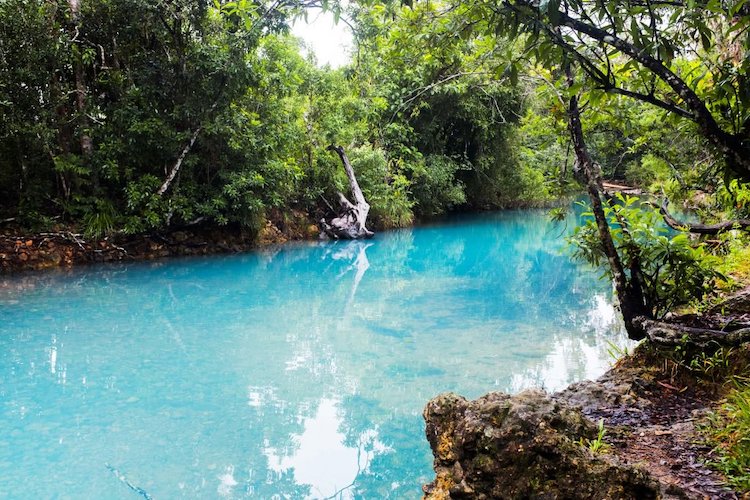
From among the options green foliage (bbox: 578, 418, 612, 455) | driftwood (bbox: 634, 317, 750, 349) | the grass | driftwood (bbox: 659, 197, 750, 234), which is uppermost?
driftwood (bbox: 659, 197, 750, 234)

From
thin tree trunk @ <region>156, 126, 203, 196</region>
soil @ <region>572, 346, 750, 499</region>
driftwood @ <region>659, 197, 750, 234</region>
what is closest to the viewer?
soil @ <region>572, 346, 750, 499</region>

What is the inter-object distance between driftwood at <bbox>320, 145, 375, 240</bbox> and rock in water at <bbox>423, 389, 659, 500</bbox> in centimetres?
1356

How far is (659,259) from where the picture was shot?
3.53 m

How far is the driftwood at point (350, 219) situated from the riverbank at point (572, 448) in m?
13.0

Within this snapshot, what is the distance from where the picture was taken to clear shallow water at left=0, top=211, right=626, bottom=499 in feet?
11.3

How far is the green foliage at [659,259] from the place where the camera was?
345 cm

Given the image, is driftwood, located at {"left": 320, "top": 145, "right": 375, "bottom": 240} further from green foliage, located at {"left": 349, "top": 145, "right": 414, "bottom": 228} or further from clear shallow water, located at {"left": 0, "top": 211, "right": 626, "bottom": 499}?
clear shallow water, located at {"left": 0, "top": 211, "right": 626, "bottom": 499}

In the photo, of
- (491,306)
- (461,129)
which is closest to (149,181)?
(491,306)

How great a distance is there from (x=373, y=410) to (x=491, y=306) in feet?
12.9

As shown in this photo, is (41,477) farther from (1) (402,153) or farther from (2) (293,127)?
(1) (402,153)

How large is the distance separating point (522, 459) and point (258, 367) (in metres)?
3.69

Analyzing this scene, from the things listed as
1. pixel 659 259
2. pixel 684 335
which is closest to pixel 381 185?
pixel 659 259

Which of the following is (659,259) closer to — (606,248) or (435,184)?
(606,248)

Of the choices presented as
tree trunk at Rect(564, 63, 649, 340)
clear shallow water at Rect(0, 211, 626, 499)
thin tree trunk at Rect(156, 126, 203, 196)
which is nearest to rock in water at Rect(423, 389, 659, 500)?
clear shallow water at Rect(0, 211, 626, 499)
